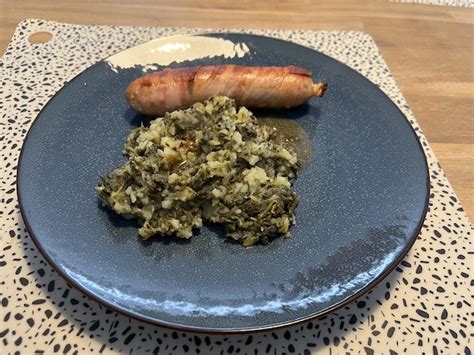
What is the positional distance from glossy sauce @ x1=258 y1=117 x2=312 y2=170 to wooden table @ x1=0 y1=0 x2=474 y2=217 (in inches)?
21.9

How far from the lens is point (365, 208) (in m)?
1.16

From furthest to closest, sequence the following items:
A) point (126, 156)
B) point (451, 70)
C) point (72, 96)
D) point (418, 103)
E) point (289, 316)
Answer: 1. point (451, 70)
2. point (418, 103)
3. point (72, 96)
4. point (126, 156)
5. point (289, 316)

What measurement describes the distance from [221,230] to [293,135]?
0.45 m

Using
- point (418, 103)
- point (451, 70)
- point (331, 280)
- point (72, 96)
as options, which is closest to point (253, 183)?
point (331, 280)

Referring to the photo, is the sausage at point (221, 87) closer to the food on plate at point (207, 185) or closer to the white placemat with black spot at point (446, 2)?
the food on plate at point (207, 185)

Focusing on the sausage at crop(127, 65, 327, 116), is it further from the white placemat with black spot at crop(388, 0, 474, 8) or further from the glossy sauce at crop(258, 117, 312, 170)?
the white placemat with black spot at crop(388, 0, 474, 8)

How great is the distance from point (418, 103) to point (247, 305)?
1.24 metres

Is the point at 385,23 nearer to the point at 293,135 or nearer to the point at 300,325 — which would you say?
the point at 293,135

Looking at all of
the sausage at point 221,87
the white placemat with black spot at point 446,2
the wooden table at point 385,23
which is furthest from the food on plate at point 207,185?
the white placemat with black spot at point 446,2

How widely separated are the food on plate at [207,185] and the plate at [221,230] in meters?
0.04

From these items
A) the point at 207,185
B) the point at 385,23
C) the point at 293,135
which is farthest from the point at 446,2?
the point at 207,185

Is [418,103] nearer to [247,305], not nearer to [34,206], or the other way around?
[247,305]

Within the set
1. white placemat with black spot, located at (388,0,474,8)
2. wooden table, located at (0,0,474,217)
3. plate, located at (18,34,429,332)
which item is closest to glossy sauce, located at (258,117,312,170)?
plate, located at (18,34,429,332)

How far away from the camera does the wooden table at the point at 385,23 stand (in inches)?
72.2
